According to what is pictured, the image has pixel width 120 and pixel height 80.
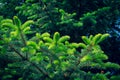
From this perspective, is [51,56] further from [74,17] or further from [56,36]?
[74,17]

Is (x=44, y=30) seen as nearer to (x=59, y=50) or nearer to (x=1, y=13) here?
Answer: (x=1, y=13)

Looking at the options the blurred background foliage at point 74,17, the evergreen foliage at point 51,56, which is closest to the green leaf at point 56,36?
the evergreen foliage at point 51,56

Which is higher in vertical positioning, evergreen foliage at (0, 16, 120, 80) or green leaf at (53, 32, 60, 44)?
green leaf at (53, 32, 60, 44)

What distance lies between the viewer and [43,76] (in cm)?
454

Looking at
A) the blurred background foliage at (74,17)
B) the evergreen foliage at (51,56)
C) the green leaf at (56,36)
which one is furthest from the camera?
the blurred background foliage at (74,17)

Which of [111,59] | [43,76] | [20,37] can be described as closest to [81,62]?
[43,76]

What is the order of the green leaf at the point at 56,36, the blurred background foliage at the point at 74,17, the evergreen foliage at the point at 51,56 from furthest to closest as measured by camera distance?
the blurred background foliage at the point at 74,17, the evergreen foliage at the point at 51,56, the green leaf at the point at 56,36

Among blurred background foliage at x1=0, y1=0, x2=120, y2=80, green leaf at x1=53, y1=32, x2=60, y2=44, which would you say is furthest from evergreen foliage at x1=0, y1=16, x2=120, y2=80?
blurred background foliage at x1=0, y1=0, x2=120, y2=80

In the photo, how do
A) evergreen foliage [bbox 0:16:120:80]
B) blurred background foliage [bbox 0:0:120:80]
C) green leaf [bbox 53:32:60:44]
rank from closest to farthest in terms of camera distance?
green leaf [bbox 53:32:60:44] < evergreen foliage [bbox 0:16:120:80] < blurred background foliage [bbox 0:0:120:80]

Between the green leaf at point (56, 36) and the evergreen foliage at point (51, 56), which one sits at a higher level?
the green leaf at point (56, 36)

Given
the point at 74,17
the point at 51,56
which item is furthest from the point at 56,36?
the point at 74,17

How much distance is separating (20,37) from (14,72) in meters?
0.82

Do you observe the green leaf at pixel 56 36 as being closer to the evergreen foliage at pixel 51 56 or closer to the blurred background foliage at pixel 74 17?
the evergreen foliage at pixel 51 56

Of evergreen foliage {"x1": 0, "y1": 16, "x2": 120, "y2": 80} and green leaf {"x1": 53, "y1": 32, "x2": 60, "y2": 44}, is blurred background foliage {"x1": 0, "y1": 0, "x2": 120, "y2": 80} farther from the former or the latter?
green leaf {"x1": 53, "y1": 32, "x2": 60, "y2": 44}
